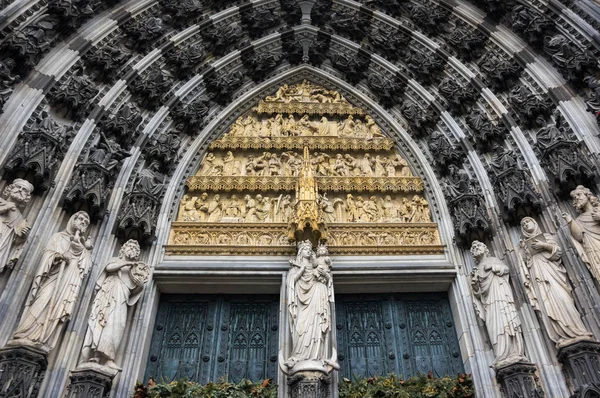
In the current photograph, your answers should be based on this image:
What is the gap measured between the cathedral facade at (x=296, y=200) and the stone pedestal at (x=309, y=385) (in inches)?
0.9

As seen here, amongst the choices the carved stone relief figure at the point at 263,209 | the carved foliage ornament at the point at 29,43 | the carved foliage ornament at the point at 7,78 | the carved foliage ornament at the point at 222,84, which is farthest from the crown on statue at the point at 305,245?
the carved foliage ornament at the point at 29,43

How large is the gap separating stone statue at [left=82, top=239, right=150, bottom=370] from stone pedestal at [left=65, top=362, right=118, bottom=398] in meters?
0.14

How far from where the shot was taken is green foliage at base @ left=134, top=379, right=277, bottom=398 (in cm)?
550

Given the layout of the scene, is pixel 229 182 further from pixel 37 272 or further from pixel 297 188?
pixel 37 272

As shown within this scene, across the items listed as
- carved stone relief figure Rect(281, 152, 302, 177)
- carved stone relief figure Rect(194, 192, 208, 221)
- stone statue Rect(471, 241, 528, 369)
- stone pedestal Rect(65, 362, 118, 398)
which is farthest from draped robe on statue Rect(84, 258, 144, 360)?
stone statue Rect(471, 241, 528, 369)

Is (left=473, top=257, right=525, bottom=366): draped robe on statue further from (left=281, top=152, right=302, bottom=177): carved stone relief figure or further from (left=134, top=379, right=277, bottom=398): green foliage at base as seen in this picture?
(left=281, top=152, right=302, bottom=177): carved stone relief figure

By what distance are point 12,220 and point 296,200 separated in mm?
3838

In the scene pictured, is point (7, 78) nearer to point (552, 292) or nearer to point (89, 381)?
point (89, 381)

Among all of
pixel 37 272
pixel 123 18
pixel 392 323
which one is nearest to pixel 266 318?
pixel 392 323

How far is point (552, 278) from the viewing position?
5582mm

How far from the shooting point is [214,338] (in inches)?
253

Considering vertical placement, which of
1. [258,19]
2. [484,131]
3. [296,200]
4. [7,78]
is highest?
[258,19]

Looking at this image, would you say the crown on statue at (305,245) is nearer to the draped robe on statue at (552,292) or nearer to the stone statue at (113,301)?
the stone statue at (113,301)

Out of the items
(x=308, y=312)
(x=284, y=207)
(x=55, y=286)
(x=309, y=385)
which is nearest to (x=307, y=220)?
(x=284, y=207)
